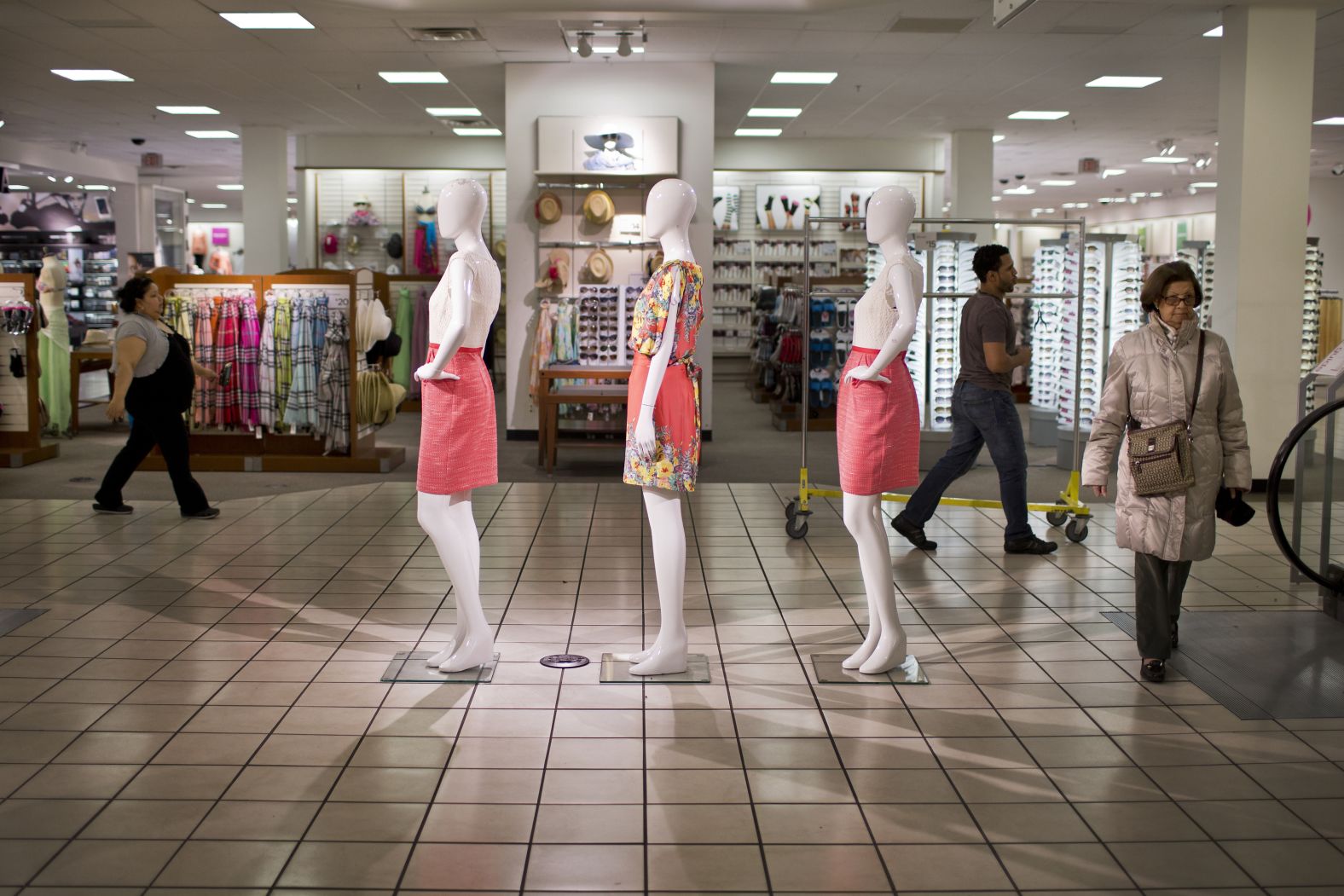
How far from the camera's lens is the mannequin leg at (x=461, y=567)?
14.9 ft

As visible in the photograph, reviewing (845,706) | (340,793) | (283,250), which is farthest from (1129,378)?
(283,250)

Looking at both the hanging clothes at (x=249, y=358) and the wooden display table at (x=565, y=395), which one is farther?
the wooden display table at (x=565, y=395)

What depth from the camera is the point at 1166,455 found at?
4.36 metres

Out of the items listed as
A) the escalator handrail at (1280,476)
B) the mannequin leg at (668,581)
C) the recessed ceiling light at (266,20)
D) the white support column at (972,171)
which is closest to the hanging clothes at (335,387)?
the recessed ceiling light at (266,20)

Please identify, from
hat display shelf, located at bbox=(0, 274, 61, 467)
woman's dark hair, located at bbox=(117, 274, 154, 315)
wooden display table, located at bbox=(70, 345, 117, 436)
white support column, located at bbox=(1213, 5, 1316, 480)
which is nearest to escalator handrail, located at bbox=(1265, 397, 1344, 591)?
white support column, located at bbox=(1213, 5, 1316, 480)

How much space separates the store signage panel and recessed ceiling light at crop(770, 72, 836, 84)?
1.59 m

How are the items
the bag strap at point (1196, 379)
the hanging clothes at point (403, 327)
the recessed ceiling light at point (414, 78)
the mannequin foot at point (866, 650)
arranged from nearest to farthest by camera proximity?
the bag strap at point (1196, 379), the mannequin foot at point (866, 650), the recessed ceiling light at point (414, 78), the hanging clothes at point (403, 327)

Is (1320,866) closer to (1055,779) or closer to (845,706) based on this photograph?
(1055,779)

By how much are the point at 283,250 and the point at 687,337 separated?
13.2 meters

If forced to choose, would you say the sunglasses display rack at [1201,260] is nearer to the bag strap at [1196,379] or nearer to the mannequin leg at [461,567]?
the bag strap at [1196,379]

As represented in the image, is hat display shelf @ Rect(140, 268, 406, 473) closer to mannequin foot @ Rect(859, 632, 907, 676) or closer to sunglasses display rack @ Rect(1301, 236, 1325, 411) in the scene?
mannequin foot @ Rect(859, 632, 907, 676)

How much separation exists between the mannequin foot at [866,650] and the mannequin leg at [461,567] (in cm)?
135

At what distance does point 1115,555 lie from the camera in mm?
6734

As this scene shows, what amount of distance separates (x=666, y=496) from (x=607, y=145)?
7310 millimetres
